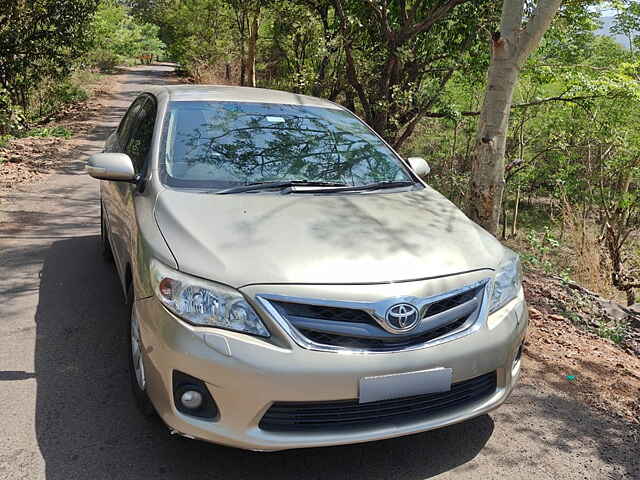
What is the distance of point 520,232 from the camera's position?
59.1ft

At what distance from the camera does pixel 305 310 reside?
250 cm

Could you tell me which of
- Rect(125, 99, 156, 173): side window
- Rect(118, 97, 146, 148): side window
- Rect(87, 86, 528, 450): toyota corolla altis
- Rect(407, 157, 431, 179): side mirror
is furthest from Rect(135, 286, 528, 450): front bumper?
Rect(118, 97, 146, 148): side window

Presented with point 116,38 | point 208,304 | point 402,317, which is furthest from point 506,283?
point 116,38

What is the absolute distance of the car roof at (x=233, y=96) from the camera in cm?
426

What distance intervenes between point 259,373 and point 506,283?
138 cm

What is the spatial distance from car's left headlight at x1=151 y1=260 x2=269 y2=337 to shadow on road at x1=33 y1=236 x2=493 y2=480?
2.52 ft

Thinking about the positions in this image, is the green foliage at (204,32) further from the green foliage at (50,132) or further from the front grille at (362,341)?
the front grille at (362,341)

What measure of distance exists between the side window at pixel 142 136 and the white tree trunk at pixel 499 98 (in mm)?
2796

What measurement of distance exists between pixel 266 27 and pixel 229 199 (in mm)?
22098

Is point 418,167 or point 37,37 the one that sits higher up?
point 37,37

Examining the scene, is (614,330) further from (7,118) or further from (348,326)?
(7,118)

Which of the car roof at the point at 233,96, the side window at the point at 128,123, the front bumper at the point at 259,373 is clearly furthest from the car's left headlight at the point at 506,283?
the side window at the point at 128,123

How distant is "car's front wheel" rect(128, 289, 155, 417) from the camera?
2.91m

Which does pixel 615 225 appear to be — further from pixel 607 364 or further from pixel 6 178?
pixel 6 178
